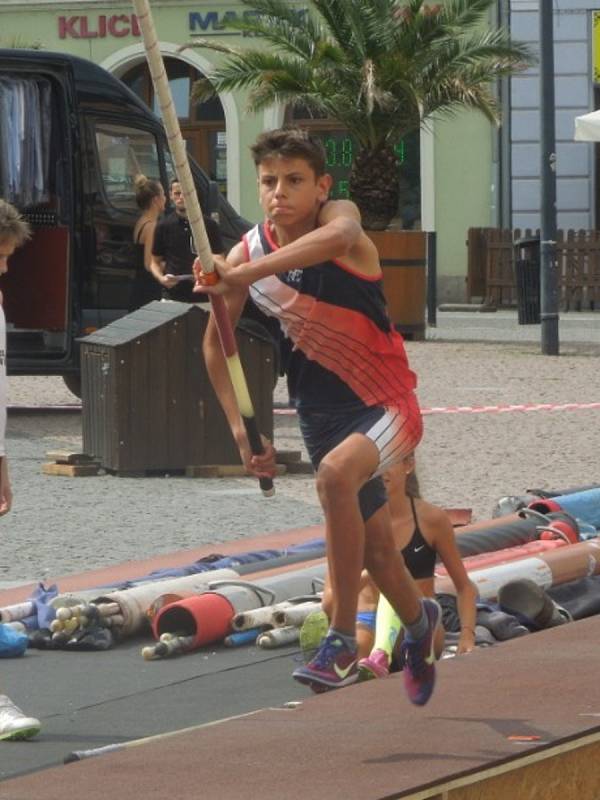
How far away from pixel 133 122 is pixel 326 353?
11760 mm

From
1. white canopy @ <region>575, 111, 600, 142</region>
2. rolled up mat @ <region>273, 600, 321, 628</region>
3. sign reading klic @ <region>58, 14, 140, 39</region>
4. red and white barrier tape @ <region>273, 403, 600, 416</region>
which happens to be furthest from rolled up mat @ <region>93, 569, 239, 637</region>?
sign reading klic @ <region>58, 14, 140, 39</region>

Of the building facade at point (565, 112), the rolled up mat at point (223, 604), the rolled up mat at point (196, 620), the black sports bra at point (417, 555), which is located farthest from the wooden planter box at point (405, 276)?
the black sports bra at point (417, 555)

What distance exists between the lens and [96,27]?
118 feet

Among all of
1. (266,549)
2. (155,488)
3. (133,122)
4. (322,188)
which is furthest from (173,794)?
(133,122)

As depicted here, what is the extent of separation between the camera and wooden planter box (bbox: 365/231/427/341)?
2569cm

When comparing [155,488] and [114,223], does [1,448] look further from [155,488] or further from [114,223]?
[114,223]

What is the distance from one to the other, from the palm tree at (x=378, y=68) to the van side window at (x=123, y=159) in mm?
9580

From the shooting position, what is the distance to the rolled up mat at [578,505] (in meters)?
10.3

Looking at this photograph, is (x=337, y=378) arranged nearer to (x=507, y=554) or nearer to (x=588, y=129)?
(x=507, y=554)

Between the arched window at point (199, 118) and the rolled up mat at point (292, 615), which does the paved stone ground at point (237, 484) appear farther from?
the arched window at point (199, 118)

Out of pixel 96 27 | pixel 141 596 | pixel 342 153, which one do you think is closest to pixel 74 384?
pixel 141 596

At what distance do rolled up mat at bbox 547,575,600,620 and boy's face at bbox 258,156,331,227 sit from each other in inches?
106

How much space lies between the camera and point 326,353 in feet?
20.9

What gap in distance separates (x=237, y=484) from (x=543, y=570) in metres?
4.67
